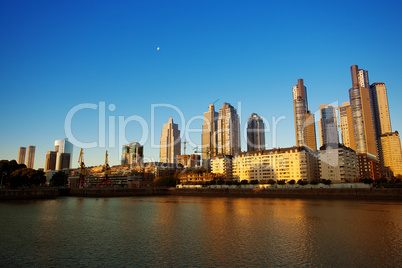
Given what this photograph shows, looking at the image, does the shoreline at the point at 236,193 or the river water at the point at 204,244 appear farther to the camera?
the shoreline at the point at 236,193

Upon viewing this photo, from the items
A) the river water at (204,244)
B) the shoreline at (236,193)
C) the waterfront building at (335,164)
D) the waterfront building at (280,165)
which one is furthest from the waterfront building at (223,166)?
the river water at (204,244)

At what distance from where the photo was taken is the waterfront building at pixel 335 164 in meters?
134

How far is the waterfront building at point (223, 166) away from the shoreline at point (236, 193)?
4621cm

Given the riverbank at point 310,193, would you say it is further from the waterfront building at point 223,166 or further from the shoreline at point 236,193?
the waterfront building at point 223,166

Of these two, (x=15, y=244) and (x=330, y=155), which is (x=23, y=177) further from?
(x=330, y=155)

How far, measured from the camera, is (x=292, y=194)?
316ft

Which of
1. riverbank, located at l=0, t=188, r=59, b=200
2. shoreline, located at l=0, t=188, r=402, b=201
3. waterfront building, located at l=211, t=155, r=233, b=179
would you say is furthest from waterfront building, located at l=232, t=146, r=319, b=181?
riverbank, located at l=0, t=188, r=59, b=200

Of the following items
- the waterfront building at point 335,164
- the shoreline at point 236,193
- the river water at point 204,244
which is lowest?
the river water at point 204,244

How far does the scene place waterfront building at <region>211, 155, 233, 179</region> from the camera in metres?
175

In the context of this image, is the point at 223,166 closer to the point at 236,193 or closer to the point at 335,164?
the point at 236,193

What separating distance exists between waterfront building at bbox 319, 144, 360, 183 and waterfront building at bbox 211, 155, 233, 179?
5709 cm

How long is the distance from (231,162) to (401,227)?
146464mm

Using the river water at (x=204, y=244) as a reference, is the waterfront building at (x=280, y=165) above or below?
above

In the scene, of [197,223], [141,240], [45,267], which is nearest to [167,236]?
[141,240]
